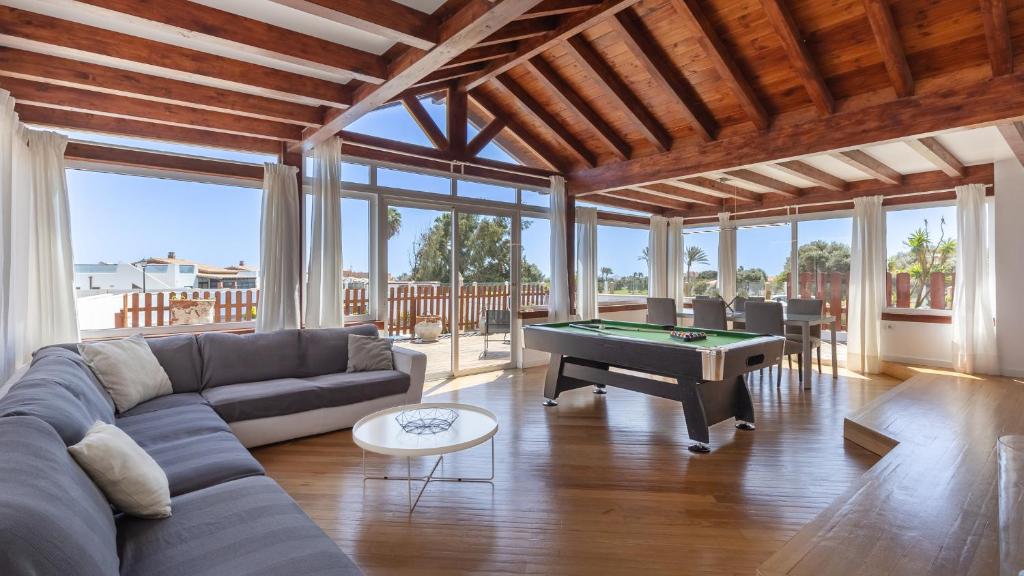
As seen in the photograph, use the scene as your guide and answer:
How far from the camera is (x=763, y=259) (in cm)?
818

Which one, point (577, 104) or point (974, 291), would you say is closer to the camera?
point (577, 104)

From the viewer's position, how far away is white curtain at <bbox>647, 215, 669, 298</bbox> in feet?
29.0

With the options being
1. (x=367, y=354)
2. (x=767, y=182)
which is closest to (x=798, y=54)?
(x=767, y=182)

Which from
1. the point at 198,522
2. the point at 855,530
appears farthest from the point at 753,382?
the point at 198,522

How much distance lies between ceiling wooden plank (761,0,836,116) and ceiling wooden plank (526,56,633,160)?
204 centimetres

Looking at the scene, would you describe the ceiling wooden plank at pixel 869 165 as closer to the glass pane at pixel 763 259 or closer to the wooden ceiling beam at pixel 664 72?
the wooden ceiling beam at pixel 664 72

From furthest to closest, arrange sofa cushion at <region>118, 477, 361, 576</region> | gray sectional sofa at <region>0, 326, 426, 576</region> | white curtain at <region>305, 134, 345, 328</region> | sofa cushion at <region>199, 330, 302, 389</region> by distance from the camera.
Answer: white curtain at <region>305, 134, 345, 328</region>
sofa cushion at <region>199, 330, 302, 389</region>
sofa cushion at <region>118, 477, 361, 576</region>
gray sectional sofa at <region>0, 326, 426, 576</region>

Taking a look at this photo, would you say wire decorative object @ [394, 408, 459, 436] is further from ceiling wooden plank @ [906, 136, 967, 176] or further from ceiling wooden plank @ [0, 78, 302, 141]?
ceiling wooden plank @ [906, 136, 967, 176]

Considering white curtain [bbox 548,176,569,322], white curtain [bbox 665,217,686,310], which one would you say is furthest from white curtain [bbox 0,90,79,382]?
white curtain [bbox 665,217,686,310]

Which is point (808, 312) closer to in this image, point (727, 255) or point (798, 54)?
point (727, 255)

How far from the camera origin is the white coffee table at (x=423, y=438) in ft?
8.30

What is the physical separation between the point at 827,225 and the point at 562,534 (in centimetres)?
715

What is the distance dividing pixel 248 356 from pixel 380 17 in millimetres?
2781

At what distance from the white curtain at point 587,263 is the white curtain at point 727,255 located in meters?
2.56
